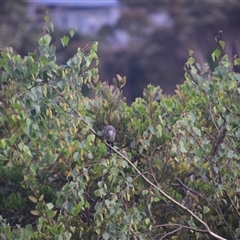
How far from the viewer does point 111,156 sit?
140 inches

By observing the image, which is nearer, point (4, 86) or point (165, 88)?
point (4, 86)

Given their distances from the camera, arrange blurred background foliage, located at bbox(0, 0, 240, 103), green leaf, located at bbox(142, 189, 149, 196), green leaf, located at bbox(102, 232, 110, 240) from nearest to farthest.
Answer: green leaf, located at bbox(102, 232, 110, 240) < green leaf, located at bbox(142, 189, 149, 196) < blurred background foliage, located at bbox(0, 0, 240, 103)

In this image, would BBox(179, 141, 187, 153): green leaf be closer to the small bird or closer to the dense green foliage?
the dense green foliage

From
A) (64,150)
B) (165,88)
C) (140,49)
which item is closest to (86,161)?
(64,150)

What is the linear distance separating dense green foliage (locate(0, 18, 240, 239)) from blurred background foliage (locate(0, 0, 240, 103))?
975 inches

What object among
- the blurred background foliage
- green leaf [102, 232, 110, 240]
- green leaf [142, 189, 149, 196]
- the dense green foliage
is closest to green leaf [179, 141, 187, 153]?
the dense green foliage

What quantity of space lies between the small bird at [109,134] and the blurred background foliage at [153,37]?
985 inches

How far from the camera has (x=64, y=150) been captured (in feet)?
12.4

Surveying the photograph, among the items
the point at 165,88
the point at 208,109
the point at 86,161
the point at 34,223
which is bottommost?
the point at 34,223

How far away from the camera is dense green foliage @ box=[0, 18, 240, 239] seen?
338 cm

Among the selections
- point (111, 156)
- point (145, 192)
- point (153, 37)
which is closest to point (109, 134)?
point (111, 156)

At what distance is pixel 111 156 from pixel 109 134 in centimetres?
13

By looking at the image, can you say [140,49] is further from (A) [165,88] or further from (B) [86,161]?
(B) [86,161]

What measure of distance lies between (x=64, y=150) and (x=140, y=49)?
2968cm
